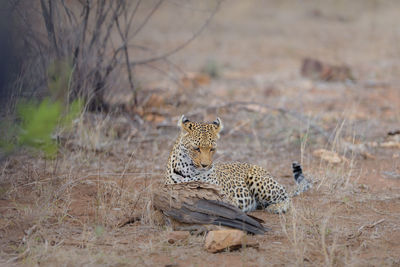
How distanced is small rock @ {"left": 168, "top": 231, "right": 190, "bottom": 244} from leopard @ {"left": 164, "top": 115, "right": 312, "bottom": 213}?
0.83 metres

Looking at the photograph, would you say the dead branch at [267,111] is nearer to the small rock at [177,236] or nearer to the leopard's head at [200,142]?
the leopard's head at [200,142]

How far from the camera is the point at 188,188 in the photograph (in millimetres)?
5801

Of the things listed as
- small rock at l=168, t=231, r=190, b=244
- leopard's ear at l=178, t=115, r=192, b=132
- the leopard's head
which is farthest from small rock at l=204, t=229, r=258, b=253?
leopard's ear at l=178, t=115, r=192, b=132

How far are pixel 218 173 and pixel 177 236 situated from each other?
5.53ft

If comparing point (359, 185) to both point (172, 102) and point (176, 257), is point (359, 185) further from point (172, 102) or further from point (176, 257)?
point (172, 102)

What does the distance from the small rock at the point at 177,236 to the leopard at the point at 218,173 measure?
830 mm

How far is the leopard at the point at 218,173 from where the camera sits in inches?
251

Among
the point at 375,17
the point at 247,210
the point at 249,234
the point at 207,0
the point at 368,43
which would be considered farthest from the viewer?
the point at 207,0

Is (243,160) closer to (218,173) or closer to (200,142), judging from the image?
(218,173)

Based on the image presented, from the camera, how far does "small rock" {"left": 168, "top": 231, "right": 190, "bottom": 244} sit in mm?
5382

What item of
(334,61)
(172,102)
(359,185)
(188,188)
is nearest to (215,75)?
(334,61)

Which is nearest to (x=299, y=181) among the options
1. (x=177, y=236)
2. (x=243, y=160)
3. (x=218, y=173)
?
(x=218, y=173)

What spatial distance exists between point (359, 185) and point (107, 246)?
13.2ft

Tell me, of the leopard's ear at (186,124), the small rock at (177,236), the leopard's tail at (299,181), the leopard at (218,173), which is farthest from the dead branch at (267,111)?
the small rock at (177,236)
